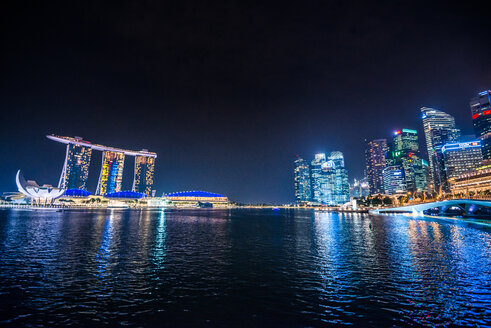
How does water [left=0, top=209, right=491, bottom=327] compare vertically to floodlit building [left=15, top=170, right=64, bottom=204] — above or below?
below

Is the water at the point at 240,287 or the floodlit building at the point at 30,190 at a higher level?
the floodlit building at the point at 30,190

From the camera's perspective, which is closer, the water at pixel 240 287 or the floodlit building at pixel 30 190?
the water at pixel 240 287

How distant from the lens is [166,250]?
A: 112ft

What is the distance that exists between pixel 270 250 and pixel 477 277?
71.9 feet

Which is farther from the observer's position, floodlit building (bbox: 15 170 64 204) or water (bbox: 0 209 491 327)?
floodlit building (bbox: 15 170 64 204)

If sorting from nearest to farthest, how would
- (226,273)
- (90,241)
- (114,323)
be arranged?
1. (114,323)
2. (226,273)
3. (90,241)

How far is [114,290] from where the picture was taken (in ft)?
60.7

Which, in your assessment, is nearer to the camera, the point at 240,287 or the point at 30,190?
the point at 240,287

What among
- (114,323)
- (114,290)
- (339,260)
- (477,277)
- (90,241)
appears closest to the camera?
(114,323)

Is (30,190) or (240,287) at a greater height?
(30,190)

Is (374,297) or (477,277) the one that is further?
(477,277)

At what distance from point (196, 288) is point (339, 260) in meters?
17.6

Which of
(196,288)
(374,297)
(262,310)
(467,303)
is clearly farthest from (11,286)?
(467,303)

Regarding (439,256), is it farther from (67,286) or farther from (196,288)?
(67,286)
